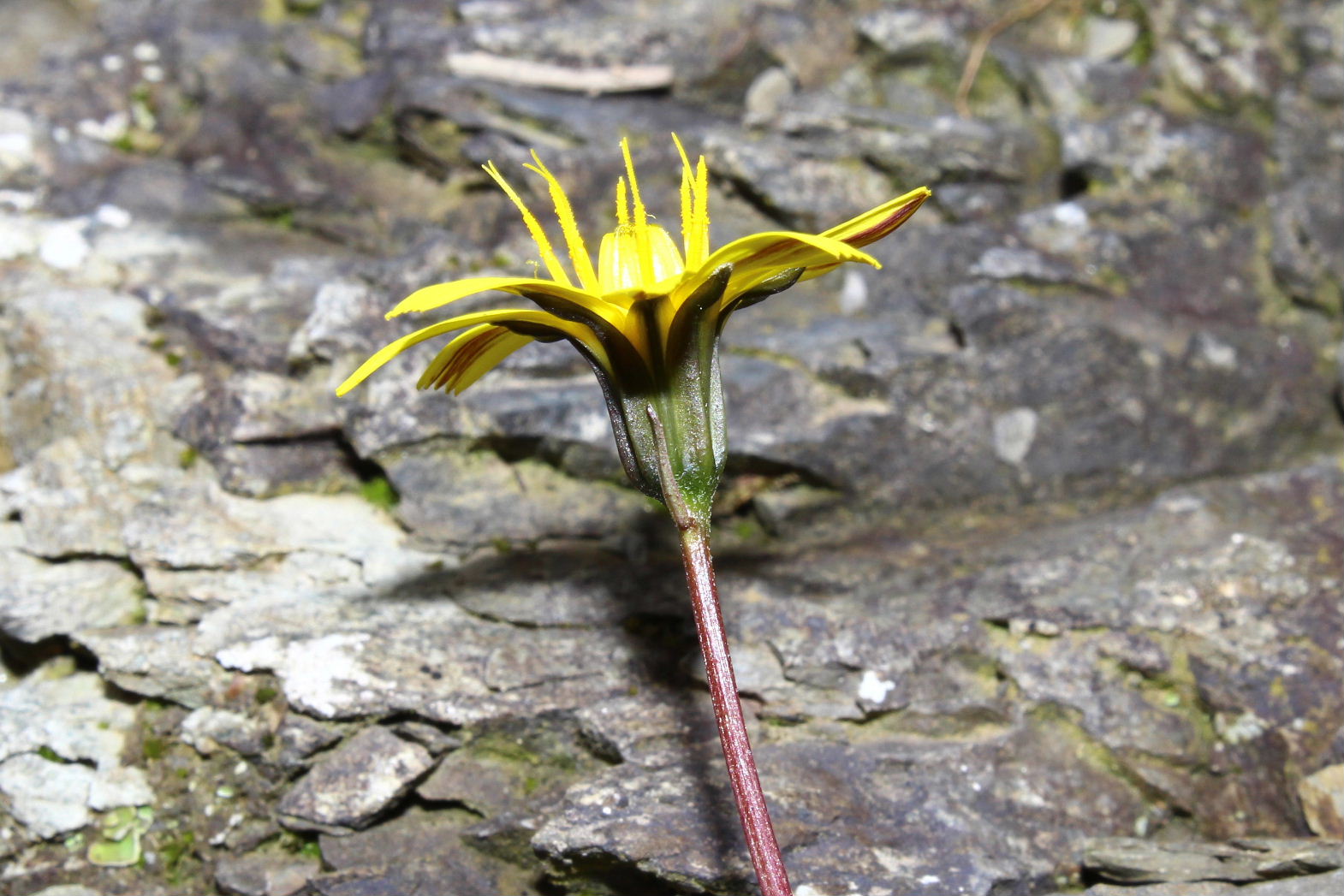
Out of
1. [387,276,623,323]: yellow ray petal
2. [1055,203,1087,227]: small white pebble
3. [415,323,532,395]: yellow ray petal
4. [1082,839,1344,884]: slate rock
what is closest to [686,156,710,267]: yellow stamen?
[387,276,623,323]: yellow ray petal

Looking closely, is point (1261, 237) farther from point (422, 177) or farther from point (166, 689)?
point (166, 689)

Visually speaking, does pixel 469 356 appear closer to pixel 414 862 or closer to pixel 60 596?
pixel 414 862

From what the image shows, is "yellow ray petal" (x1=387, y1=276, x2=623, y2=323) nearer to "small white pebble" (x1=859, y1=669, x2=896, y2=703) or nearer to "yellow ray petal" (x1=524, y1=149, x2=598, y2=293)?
"yellow ray petal" (x1=524, y1=149, x2=598, y2=293)

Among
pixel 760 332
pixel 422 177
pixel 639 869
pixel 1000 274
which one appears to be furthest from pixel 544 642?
pixel 422 177

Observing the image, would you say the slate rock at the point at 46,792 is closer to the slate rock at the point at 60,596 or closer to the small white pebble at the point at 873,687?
the slate rock at the point at 60,596

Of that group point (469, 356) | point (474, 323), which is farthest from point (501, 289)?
point (469, 356)

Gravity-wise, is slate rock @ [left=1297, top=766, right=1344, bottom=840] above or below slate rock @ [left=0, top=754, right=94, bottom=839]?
below
